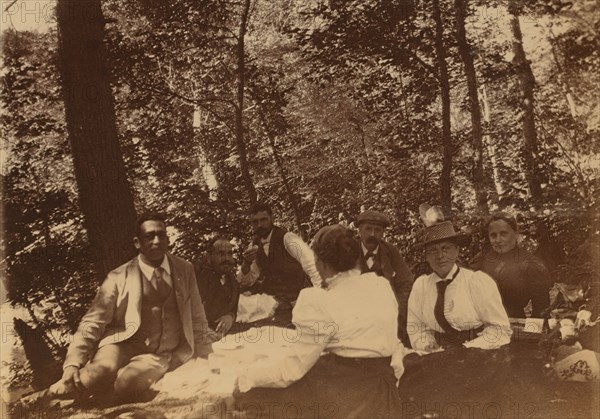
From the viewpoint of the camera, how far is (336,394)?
3137 mm

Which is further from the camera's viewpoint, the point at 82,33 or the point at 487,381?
the point at 82,33

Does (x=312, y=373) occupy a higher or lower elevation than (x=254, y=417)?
higher

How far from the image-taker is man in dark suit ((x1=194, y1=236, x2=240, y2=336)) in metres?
3.79

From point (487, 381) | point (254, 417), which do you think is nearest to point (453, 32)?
point (487, 381)

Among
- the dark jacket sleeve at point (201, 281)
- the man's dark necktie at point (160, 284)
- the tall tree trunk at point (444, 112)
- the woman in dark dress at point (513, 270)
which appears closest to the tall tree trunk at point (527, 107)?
the woman in dark dress at point (513, 270)

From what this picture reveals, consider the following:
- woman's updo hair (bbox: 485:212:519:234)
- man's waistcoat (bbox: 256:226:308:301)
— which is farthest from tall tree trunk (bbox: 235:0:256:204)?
woman's updo hair (bbox: 485:212:519:234)

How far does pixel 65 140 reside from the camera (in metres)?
3.94

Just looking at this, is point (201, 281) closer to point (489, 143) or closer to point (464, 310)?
point (464, 310)

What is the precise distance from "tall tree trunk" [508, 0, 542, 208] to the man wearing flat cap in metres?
0.94

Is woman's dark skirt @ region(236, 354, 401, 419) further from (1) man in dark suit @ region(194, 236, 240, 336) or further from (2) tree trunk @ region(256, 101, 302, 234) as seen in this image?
(2) tree trunk @ region(256, 101, 302, 234)

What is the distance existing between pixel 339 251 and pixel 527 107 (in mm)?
1678

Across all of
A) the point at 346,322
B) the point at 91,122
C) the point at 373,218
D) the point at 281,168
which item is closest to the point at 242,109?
the point at 281,168

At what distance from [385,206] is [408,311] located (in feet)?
2.23

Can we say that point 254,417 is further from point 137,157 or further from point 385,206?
point 137,157
